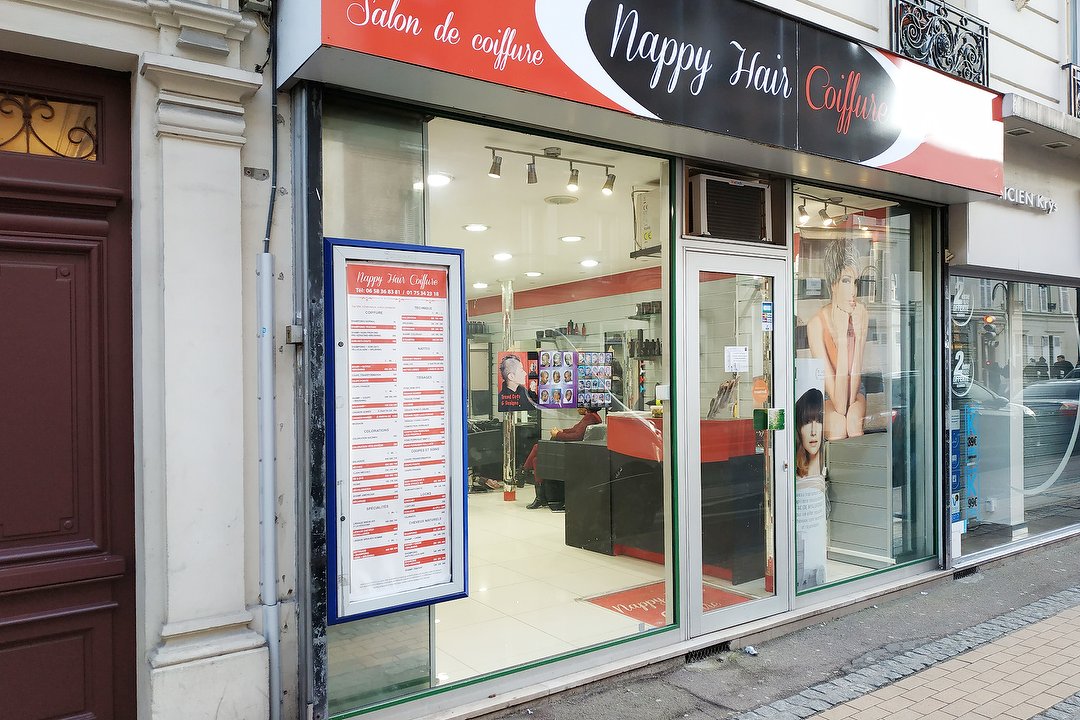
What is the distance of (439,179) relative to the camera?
3.94 meters

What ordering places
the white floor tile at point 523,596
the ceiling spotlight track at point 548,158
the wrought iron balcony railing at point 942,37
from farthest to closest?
the wrought iron balcony railing at point 942,37 < the white floor tile at point 523,596 < the ceiling spotlight track at point 548,158

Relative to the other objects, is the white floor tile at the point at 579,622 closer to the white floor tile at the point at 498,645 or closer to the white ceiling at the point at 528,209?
the white floor tile at the point at 498,645

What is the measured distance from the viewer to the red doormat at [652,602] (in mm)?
4648

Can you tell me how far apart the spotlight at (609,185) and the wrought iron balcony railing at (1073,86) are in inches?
202

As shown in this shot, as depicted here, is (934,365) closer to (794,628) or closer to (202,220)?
(794,628)

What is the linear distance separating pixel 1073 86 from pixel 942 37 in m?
2.23

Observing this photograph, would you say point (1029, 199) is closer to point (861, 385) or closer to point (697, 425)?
point (861, 385)

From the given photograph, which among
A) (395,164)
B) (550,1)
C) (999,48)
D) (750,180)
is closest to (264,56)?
(395,164)

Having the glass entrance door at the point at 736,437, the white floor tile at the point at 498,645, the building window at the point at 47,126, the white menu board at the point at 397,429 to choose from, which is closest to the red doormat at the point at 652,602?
the glass entrance door at the point at 736,437

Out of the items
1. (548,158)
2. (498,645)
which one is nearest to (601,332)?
(548,158)

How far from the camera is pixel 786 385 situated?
5.10m

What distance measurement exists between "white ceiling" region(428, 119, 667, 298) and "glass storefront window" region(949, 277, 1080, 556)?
310 cm

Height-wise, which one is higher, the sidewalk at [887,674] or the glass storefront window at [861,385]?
the glass storefront window at [861,385]

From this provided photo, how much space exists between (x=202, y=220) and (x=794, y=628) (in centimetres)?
423
